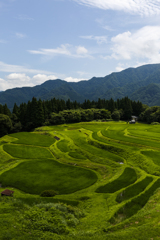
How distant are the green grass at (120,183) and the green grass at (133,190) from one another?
5.73ft

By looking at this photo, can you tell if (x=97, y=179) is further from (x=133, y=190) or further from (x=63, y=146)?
(x=63, y=146)

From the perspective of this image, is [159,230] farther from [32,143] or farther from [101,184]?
[32,143]

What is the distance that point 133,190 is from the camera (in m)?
23.1

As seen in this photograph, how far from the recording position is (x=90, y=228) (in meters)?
15.1

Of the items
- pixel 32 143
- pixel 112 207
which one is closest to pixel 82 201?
pixel 112 207

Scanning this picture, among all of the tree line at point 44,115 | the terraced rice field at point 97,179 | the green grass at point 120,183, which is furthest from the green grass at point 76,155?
the tree line at point 44,115

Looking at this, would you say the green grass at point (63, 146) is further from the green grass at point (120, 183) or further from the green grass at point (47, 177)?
the green grass at point (120, 183)

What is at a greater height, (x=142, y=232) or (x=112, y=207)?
(x=142, y=232)

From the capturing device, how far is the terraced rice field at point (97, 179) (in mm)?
15164

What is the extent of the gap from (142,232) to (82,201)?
10881mm

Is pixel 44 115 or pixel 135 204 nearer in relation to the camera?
pixel 135 204

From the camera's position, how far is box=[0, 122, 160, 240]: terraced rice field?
1516 cm

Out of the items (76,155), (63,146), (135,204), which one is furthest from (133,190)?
(63,146)

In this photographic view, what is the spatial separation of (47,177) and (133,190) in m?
16.6
